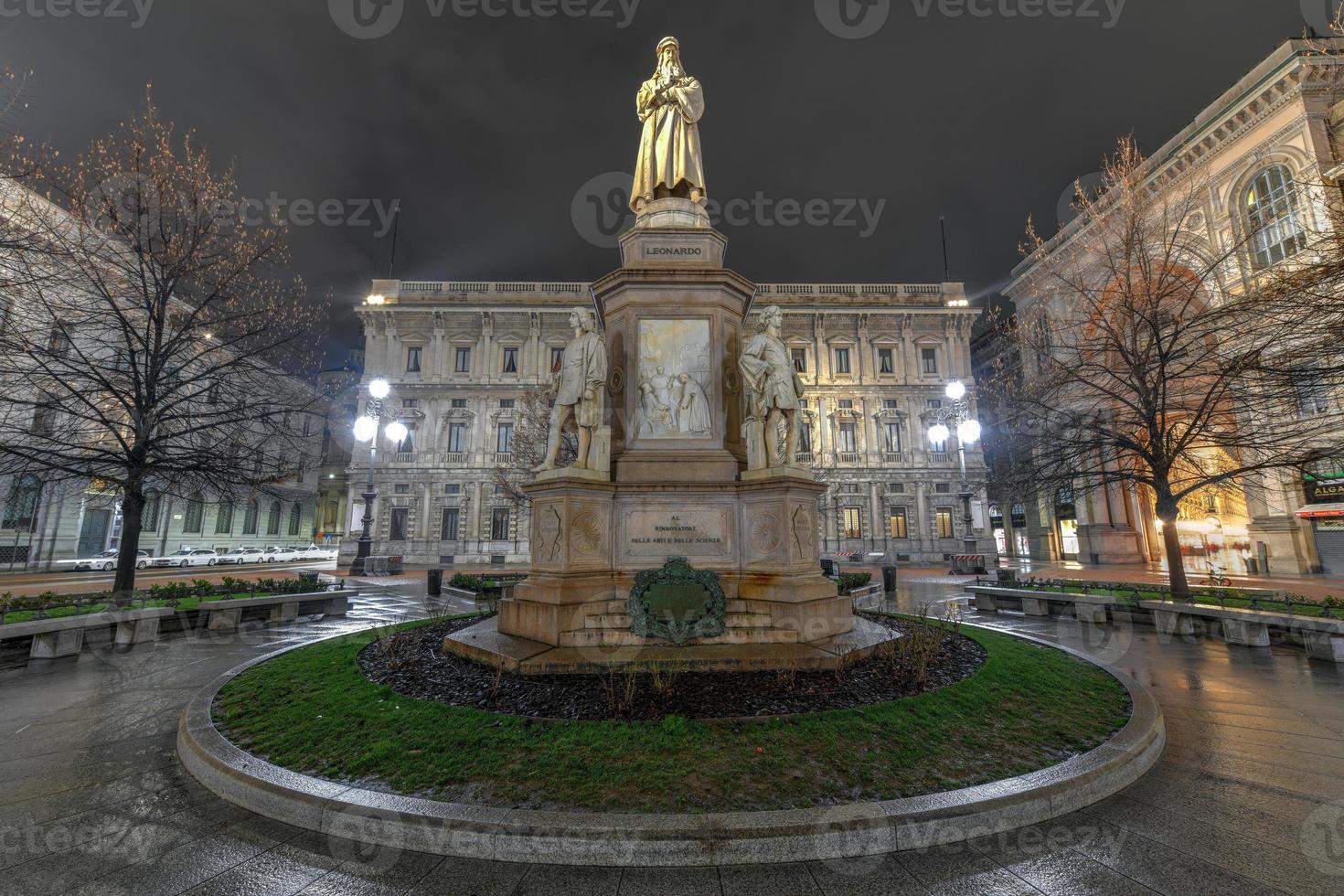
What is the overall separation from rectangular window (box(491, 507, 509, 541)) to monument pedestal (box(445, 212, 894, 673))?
108ft

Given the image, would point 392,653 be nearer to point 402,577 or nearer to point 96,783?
point 96,783

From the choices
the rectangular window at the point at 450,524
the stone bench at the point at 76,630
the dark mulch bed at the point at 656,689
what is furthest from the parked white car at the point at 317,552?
the dark mulch bed at the point at 656,689

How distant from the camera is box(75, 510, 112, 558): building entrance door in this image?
101 feet

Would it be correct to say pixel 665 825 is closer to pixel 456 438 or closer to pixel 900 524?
pixel 900 524

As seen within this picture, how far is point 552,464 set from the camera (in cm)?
834

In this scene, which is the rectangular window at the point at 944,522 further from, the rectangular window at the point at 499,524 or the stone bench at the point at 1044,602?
the rectangular window at the point at 499,524

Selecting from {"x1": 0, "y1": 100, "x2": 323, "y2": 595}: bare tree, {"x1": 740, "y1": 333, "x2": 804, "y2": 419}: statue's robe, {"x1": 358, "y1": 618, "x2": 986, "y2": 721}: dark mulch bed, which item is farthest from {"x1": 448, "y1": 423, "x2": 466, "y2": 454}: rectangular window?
{"x1": 740, "y1": 333, "x2": 804, "y2": 419}: statue's robe

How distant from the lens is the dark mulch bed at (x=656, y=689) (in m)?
5.12

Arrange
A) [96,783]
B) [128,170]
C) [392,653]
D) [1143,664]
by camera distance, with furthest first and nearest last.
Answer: [128,170] < [1143,664] < [392,653] < [96,783]

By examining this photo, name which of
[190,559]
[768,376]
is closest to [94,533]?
[190,559]

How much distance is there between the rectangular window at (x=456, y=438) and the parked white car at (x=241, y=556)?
14.9 m

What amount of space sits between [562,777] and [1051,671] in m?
6.04

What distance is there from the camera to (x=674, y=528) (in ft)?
25.8

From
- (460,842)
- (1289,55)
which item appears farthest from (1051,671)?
(1289,55)
